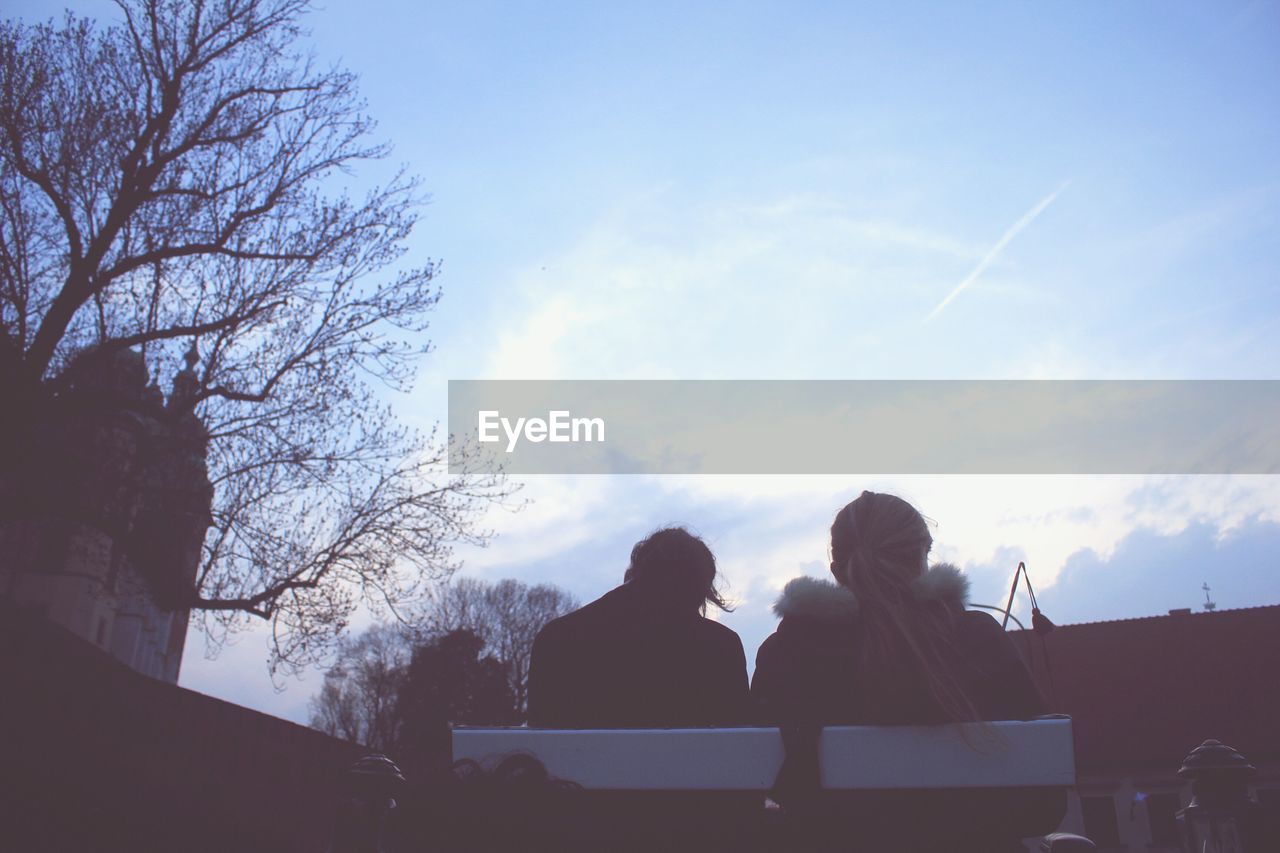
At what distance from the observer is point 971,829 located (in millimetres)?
2252

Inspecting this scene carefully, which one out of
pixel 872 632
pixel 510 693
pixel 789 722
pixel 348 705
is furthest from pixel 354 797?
pixel 348 705

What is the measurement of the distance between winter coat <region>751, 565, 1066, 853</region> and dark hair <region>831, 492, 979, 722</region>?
3cm

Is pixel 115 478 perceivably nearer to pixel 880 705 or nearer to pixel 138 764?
pixel 138 764

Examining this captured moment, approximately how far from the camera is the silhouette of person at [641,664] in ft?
12.1

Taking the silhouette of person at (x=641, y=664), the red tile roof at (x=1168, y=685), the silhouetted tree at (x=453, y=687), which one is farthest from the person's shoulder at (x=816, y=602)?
the silhouetted tree at (x=453, y=687)

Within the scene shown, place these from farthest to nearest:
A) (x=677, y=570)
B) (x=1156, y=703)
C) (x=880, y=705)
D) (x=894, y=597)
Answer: (x=1156, y=703) < (x=677, y=570) < (x=894, y=597) < (x=880, y=705)

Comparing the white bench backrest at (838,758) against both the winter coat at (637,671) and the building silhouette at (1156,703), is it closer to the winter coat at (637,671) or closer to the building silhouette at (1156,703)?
the winter coat at (637,671)

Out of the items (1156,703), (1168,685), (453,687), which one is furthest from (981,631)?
(453,687)

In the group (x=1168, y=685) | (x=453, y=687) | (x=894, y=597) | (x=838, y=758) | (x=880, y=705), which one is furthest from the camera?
(x=453, y=687)

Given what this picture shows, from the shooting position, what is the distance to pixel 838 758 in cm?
229

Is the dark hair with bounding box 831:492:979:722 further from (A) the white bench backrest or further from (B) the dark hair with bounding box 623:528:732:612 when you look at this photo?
(B) the dark hair with bounding box 623:528:732:612

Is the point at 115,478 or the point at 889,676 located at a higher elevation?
the point at 115,478

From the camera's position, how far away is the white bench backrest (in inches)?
88.7

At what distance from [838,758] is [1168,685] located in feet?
131
